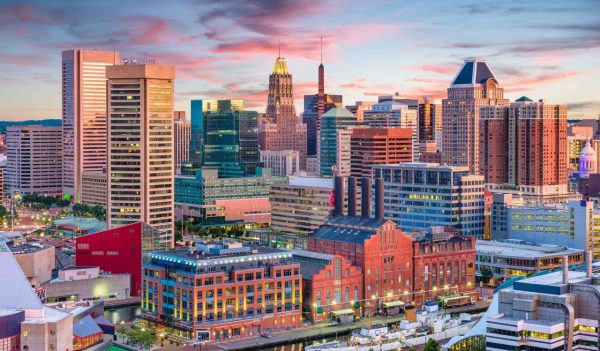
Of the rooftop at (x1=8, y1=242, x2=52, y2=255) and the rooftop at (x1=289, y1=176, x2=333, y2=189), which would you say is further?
the rooftop at (x1=289, y1=176, x2=333, y2=189)

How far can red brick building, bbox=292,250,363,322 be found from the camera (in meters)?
72.1

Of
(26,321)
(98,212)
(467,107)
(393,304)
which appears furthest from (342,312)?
(467,107)

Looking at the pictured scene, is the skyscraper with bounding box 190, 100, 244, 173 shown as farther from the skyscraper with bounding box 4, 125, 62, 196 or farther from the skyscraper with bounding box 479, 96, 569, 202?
the skyscraper with bounding box 479, 96, 569, 202

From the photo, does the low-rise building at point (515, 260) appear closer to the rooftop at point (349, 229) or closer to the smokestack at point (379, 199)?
the smokestack at point (379, 199)

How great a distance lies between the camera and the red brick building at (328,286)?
72.1 metres

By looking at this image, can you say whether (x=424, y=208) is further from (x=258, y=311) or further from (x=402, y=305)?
(x=258, y=311)

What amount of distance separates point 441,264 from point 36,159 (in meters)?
119

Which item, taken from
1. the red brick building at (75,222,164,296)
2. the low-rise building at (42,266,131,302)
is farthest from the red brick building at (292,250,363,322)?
the low-rise building at (42,266,131,302)

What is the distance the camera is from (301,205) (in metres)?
120

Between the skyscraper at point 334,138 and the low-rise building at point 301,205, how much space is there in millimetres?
49021

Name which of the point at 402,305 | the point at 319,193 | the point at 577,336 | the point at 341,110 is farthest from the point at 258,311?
the point at 341,110

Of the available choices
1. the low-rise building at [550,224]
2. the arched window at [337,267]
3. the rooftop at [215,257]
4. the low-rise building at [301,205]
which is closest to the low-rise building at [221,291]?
the rooftop at [215,257]

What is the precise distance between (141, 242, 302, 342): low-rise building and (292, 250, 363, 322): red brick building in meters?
1.76

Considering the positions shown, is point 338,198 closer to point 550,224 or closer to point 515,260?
point 515,260
